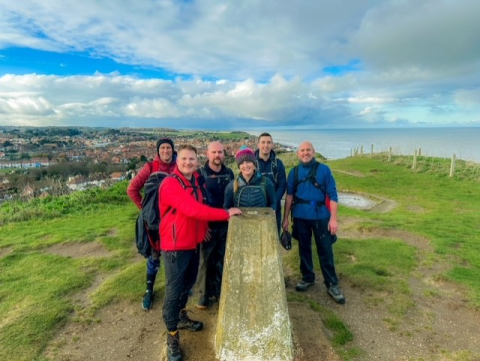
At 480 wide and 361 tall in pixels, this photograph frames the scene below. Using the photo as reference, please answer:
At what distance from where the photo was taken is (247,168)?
13.2 feet

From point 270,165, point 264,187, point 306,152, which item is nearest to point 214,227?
point 264,187

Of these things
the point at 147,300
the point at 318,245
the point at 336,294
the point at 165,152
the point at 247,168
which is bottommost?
the point at 147,300

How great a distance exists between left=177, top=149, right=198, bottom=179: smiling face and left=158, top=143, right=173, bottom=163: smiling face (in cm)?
124

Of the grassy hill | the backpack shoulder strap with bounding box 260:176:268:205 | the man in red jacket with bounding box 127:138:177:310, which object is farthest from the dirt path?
the backpack shoulder strap with bounding box 260:176:268:205

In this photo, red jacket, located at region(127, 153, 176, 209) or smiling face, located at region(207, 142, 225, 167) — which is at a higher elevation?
smiling face, located at region(207, 142, 225, 167)

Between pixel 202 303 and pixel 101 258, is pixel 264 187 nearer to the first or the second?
pixel 202 303

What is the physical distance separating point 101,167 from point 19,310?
22.6 m

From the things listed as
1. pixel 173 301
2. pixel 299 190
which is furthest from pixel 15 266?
pixel 299 190

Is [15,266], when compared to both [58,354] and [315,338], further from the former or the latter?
[315,338]

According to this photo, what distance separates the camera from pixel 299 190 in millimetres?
5070

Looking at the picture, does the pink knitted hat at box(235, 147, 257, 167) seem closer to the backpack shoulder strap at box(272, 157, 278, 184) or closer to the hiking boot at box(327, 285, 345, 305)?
the backpack shoulder strap at box(272, 157, 278, 184)

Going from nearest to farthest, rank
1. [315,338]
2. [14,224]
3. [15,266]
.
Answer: [315,338]
[15,266]
[14,224]

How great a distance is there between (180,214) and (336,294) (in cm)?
310

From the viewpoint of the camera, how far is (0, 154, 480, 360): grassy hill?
4.82 metres
